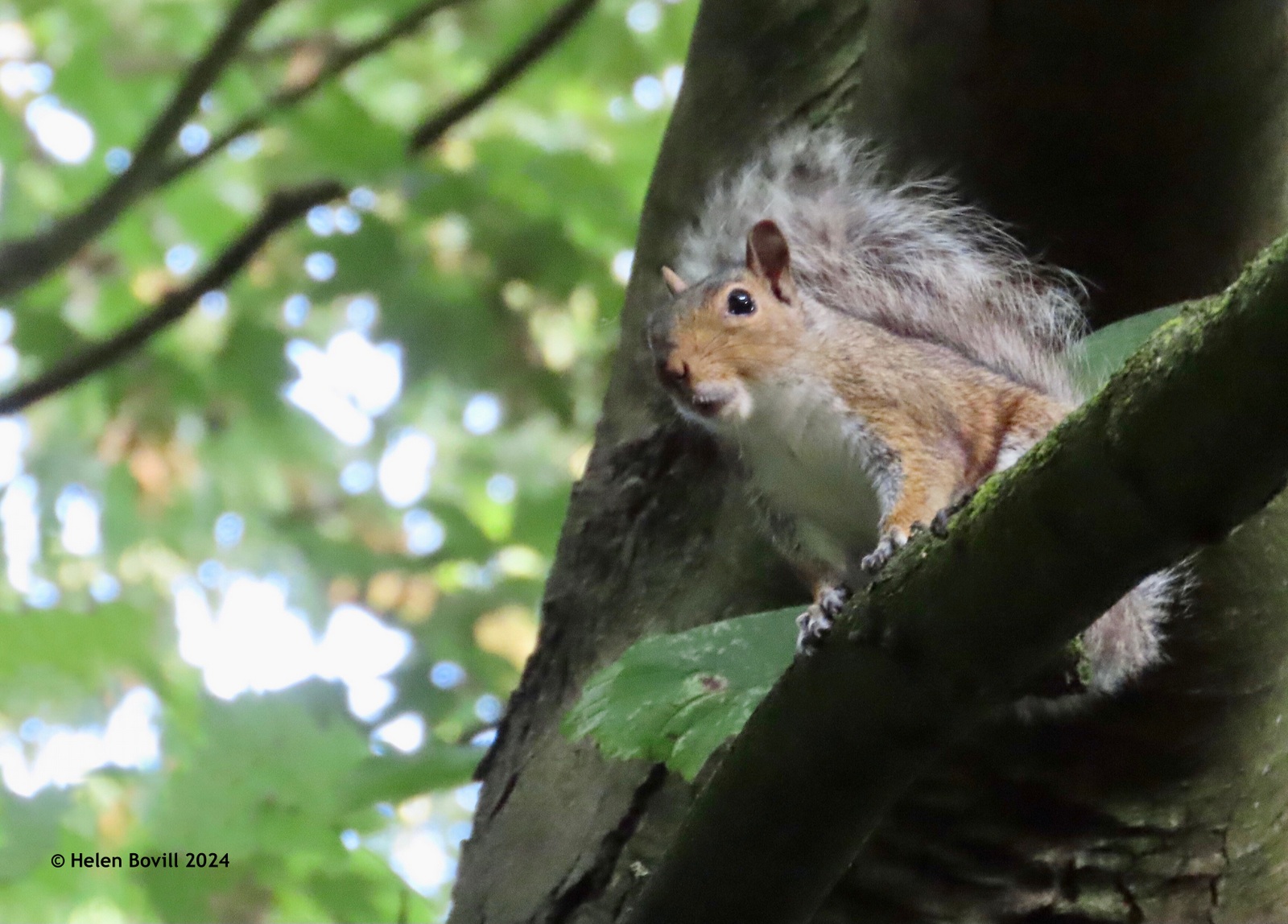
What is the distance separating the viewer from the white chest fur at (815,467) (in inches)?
64.2

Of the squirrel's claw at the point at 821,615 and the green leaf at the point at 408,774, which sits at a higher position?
the green leaf at the point at 408,774

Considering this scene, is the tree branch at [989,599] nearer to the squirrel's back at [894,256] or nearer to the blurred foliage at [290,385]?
the squirrel's back at [894,256]

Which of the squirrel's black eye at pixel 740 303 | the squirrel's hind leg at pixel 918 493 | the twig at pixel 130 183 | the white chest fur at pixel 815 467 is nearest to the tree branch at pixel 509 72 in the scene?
the twig at pixel 130 183

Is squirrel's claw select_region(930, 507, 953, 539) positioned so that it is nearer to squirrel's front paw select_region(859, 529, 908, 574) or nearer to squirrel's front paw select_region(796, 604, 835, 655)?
squirrel's front paw select_region(796, 604, 835, 655)

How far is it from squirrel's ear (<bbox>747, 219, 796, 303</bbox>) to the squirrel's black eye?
5cm

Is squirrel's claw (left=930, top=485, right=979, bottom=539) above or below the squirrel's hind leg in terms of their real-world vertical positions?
below

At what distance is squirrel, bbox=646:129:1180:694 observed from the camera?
1539mm

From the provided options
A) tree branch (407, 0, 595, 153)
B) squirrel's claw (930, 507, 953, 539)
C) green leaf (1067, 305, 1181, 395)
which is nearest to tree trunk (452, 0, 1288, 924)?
green leaf (1067, 305, 1181, 395)

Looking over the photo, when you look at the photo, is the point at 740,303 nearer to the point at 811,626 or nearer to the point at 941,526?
the point at 811,626

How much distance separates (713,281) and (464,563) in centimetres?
113

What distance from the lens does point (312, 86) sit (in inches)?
88.4

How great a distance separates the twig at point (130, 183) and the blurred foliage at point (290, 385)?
0.40 ft

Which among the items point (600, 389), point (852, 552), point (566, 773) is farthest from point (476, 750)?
point (600, 389)

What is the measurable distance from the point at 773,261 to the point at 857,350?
172 mm
